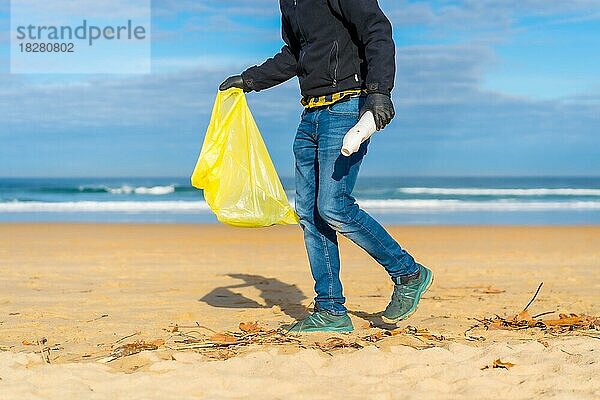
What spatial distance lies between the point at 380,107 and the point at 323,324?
49.4 inches

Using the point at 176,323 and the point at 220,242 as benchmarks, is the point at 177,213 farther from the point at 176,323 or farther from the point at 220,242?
the point at 176,323

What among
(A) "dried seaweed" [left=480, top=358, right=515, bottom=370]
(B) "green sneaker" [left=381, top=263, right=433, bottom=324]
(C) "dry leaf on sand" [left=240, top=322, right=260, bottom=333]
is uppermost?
(B) "green sneaker" [left=381, top=263, right=433, bottom=324]

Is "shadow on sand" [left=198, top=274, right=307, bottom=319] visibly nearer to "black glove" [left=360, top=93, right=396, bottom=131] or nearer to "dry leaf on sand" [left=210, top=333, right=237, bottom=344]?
"dry leaf on sand" [left=210, top=333, right=237, bottom=344]

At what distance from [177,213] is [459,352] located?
16.9 meters

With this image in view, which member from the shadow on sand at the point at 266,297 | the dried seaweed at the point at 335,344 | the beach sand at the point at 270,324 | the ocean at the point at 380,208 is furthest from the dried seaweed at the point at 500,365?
the ocean at the point at 380,208

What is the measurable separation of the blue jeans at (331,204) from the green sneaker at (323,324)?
34mm

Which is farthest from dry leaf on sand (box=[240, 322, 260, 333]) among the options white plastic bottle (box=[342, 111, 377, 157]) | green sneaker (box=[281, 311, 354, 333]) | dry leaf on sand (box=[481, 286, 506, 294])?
dry leaf on sand (box=[481, 286, 506, 294])

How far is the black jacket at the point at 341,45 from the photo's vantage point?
12.4ft

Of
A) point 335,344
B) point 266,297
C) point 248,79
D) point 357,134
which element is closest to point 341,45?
point 357,134

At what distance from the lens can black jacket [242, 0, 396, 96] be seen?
149 inches

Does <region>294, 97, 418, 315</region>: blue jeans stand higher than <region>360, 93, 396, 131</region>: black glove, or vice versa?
<region>360, 93, 396, 131</region>: black glove

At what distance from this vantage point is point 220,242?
1115 centimetres

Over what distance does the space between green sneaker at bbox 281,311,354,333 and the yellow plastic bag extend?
0.63 metres

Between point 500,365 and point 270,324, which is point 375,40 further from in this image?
point 270,324
